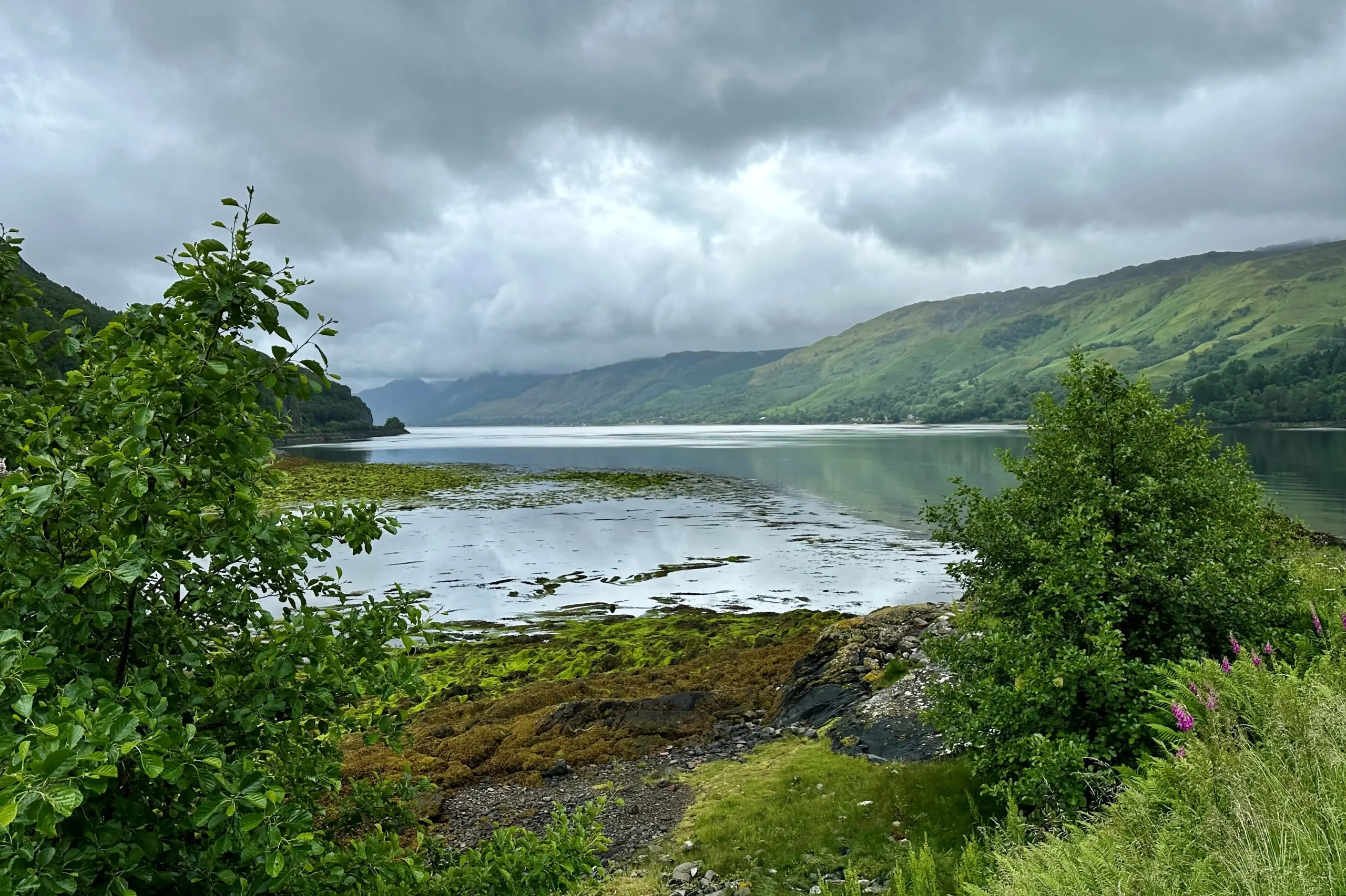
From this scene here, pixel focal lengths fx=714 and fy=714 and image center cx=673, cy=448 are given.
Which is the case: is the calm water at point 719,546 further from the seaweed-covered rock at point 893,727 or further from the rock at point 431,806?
the seaweed-covered rock at point 893,727

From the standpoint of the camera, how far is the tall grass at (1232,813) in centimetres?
486

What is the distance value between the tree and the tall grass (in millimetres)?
5234

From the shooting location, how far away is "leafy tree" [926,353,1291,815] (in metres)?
9.31

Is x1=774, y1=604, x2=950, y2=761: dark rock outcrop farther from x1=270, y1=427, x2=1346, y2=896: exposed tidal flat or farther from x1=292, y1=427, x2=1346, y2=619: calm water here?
x1=292, y1=427, x2=1346, y2=619: calm water

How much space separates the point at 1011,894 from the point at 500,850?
4021 millimetres

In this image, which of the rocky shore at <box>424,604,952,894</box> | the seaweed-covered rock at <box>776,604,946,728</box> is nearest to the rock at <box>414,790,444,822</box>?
the rocky shore at <box>424,604,952,894</box>

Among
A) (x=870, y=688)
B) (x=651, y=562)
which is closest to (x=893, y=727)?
(x=870, y=688)

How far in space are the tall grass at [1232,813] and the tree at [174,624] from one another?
206 inches

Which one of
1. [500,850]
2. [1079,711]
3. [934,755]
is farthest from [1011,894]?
[934,755]

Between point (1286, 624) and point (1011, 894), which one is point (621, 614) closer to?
point (1286, 624)

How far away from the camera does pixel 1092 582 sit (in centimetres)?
970

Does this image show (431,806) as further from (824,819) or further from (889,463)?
(889,463)

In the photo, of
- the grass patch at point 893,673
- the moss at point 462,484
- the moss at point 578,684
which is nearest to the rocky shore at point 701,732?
the grass patch at point 893,673

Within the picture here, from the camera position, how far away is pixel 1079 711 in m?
9.84
